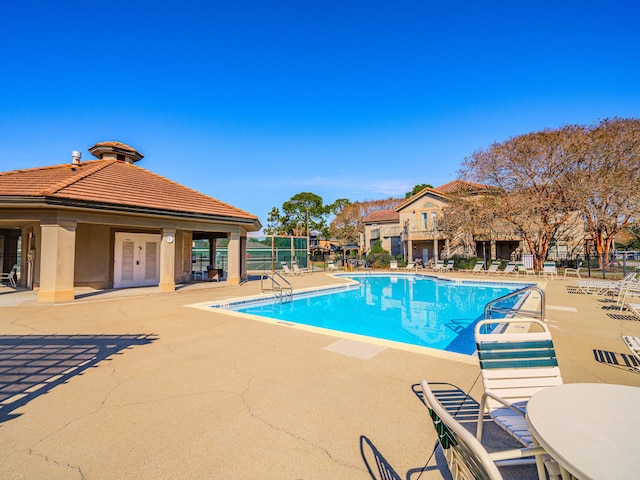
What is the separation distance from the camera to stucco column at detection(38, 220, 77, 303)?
1005 centimetres

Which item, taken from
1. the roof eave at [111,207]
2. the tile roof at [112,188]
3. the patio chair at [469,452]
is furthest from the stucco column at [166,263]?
the patio chair at [469,452]

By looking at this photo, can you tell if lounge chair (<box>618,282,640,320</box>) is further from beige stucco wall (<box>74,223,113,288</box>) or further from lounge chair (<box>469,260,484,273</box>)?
beige stucco wall (<box>74,223,113,288</box>)

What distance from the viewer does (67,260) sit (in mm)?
10398

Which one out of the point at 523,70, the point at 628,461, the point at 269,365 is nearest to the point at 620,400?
the point at 628,461

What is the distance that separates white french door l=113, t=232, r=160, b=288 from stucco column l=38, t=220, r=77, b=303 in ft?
11.4

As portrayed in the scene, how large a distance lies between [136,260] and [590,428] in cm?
1638

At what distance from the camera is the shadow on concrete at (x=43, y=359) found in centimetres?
384

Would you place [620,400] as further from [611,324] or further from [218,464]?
[611,324]

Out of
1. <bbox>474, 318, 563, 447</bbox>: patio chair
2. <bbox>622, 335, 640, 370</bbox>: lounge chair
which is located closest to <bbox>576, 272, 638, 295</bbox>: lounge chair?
<bbox>622, 335, 640, 370</bbox>: lounge chair

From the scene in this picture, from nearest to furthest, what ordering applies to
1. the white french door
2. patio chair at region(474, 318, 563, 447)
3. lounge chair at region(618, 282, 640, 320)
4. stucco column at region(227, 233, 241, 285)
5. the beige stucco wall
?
patio chair at region(474, 318, 563, 447) → lounge chair at region(618, 282, 640, 320) → the beige stucco wall → the white french door → stucco column at region(227, 233, 241, 285)

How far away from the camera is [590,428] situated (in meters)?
1.68

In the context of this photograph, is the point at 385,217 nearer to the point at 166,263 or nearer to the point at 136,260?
the point at 136,260

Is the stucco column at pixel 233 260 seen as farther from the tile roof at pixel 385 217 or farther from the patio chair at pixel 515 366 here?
the tile roof at pixel 385 217

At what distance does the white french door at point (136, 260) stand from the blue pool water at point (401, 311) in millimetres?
6578
